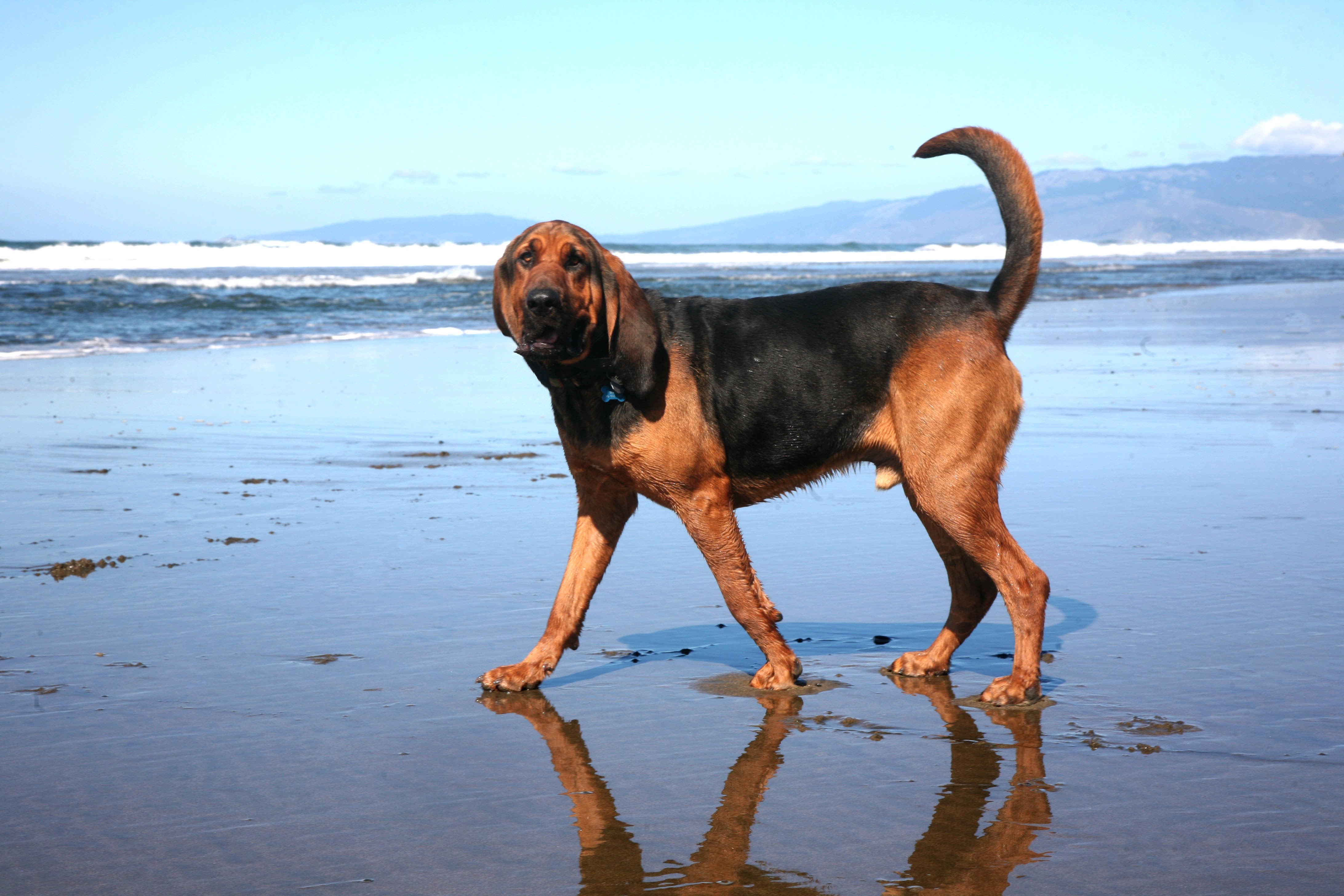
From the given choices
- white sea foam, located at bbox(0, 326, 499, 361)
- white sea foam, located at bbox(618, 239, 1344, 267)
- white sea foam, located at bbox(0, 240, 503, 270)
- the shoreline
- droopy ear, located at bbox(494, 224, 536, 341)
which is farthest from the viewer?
white sea foam, located at bbox(618, 239, 1344, 267)

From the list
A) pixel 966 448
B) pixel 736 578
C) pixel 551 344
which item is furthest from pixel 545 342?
pixel 966 448

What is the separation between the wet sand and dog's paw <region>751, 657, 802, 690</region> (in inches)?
3.3

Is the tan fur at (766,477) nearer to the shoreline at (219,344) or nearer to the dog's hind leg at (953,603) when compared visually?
the dog's hind leg at (953,603)

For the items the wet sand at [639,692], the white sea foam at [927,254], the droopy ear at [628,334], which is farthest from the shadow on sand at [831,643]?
the white sea foam at [927,254]

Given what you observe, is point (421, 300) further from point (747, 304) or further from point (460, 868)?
point (460, 868)

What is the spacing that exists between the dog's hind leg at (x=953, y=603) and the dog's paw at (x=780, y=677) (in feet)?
1.37

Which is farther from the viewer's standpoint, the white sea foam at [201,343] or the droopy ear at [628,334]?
the white sea foam at [201,343]

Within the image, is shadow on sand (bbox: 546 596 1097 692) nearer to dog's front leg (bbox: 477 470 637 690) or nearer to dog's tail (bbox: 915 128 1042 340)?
dog's front leg (bbox: 477 470 637 690)

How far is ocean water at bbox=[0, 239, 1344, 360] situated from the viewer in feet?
64.3

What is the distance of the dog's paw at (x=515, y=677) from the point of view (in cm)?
410

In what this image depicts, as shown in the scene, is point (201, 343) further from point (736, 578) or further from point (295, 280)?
point (295, 280)

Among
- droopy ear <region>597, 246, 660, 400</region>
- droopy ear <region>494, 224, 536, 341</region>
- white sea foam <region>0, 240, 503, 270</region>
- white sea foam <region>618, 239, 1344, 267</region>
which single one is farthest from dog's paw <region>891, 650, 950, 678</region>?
white sea foam <region>618, 239, 1344, 267</region>

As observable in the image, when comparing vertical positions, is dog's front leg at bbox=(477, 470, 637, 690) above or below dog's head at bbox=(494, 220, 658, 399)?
below

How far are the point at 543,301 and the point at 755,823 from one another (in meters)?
1.71
